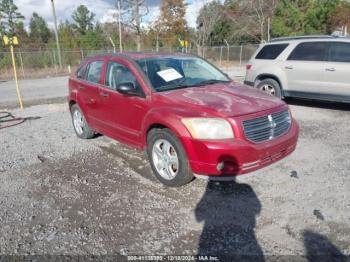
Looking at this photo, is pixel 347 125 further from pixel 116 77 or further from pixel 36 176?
pixel 36 176

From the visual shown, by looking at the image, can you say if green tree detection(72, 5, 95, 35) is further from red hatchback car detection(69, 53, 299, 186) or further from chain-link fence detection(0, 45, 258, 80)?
red hatchback car detection(69, 53, 299, 186)

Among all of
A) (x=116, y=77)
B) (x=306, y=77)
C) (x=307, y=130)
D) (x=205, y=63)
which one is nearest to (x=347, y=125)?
(x=307, y=130)

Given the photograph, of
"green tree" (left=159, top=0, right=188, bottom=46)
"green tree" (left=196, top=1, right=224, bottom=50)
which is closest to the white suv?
"green tree" (left=196, top=1, right=224, bottom=50)

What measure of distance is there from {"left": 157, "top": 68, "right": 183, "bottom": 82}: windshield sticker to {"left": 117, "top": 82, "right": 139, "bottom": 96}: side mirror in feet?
1.50

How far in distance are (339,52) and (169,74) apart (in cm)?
519

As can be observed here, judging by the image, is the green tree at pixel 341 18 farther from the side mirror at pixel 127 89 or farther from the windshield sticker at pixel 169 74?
the side mirror at pixel 127 89

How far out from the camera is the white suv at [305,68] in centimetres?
783

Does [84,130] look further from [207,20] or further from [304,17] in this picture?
[207,20]

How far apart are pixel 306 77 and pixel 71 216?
6.92 metres

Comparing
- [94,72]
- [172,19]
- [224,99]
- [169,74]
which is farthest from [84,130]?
[172,19]

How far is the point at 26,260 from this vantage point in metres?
2.96

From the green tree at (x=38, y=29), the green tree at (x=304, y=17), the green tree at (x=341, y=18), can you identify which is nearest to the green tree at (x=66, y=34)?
the green tree at (x=38, y=29)

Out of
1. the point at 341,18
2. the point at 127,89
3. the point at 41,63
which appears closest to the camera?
the point at 127,89

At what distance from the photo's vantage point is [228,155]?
3.68 m
